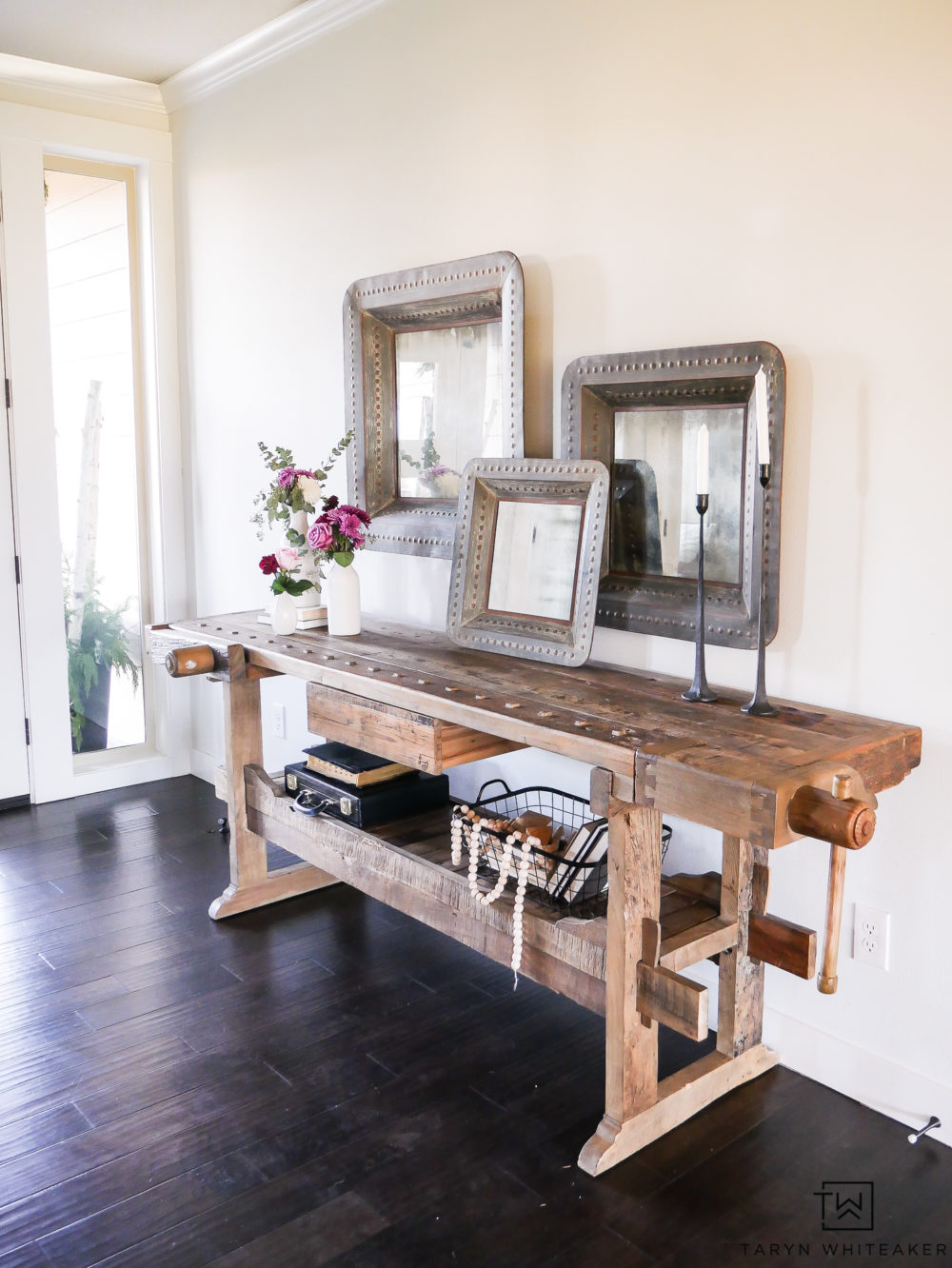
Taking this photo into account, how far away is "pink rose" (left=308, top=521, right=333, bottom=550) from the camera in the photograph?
9.26ft

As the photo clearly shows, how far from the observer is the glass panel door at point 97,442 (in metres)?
3.97

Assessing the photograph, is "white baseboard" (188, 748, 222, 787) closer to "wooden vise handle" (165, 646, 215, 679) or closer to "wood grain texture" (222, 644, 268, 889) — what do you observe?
"wood grain texture" (222, 644, 268, 889)

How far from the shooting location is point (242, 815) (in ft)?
10.1

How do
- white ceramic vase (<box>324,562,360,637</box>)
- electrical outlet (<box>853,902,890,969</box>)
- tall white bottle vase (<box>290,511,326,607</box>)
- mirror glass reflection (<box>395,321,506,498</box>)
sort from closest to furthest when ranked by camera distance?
electrical outlet (<box>853,902,890,969</box>) → mirror glass reflection (<box>395,321,506,498</box>) → white ceramic vase (<box>324,562,360,637</box>) → tall white bottle vase (<box>290,511,326,607</box>)

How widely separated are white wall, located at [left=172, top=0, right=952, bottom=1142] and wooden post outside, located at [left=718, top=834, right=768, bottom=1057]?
9 centimetres

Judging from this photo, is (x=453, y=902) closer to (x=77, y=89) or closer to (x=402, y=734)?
(x=402, y=734)

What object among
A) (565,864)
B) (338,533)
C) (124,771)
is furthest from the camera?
(124,771)

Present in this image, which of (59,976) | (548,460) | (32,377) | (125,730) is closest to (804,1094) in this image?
(548,460)

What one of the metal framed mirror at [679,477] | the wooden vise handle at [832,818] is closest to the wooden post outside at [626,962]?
the wooden vise handle at [832,818]

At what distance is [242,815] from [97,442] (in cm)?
182

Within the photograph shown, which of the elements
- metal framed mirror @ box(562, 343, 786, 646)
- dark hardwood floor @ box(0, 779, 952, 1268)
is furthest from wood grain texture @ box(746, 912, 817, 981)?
metal framed mirror @ box(562, 343, 786, 646)

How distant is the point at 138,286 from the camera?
13.7 feet

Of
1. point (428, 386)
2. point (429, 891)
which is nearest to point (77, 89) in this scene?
point (428, 386)

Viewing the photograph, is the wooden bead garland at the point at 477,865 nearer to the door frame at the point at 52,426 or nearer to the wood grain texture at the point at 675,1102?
the wood grain texture at the point at 675,1102
